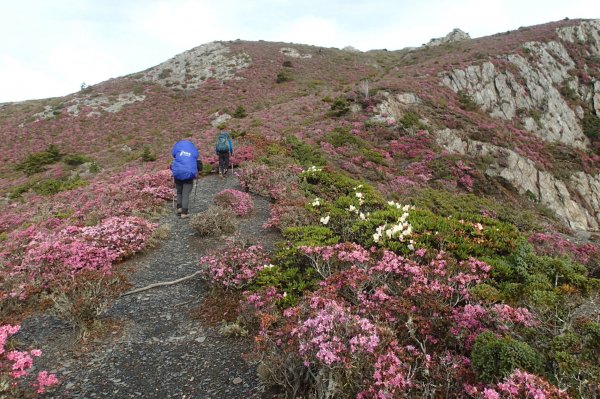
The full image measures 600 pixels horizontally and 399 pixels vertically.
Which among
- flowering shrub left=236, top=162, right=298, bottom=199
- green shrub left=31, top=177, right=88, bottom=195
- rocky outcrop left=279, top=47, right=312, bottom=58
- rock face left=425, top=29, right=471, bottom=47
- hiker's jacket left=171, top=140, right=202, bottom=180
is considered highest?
rock face left=425, top=29, right=471, bottom=47

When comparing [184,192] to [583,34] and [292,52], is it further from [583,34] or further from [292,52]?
[583,34]

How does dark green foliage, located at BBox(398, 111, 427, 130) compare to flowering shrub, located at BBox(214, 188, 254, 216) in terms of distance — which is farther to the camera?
dark green foliage, located at BBox(398, 111, 427, 130)

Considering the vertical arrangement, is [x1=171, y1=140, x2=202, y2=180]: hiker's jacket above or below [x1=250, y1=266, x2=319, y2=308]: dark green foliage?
above

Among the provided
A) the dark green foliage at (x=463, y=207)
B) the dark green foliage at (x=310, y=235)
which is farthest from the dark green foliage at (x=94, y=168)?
the dark green foliage at (x=463, y=207)

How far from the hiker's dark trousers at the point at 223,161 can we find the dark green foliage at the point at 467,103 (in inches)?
967

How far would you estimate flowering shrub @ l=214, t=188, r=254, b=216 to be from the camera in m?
12.7

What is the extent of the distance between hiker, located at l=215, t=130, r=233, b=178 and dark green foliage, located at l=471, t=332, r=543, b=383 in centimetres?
1425

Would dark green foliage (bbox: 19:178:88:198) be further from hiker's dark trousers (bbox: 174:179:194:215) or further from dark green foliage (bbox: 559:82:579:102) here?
dark green foliage (bbox: 559:82:579:102)

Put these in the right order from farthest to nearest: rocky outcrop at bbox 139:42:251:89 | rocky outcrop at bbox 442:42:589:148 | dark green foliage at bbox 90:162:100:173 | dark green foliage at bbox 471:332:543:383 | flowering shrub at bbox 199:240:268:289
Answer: rocky outcrop at bbox 139:42:251:89 → rocky outcrop at bbox 442:42:589:148 → dark green foliage at bbox 90:162:100:173 → flowering shrub at bbox 199:240:268:289 → dark green foliage at bbox 471:332:543:383

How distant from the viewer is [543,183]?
77.4 ft

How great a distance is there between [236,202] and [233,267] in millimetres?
5242

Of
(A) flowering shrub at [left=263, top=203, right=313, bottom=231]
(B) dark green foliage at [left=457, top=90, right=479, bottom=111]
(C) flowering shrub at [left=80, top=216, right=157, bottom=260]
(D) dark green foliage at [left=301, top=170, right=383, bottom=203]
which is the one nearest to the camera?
(C) flowering shrub at [left=80, top=216, right=157, bottom=260]

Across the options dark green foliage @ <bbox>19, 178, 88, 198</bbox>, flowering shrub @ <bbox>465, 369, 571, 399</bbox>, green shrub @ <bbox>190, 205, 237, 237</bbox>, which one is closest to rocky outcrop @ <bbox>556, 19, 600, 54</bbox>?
green shrub @ <bbox>190, 205, 237, 237</bbox>

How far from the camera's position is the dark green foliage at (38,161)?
28.0m
